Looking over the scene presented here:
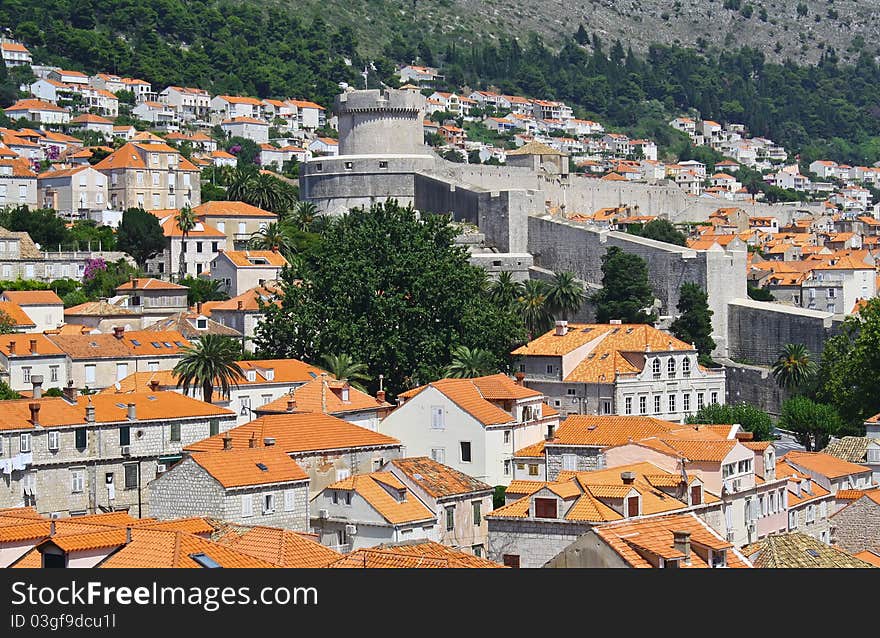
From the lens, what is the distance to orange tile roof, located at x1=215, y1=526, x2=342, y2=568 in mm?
26719

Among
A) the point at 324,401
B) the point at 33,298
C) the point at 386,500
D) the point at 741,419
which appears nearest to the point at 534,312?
the point at 741,419

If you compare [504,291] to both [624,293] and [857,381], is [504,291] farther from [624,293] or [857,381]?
[857,381]

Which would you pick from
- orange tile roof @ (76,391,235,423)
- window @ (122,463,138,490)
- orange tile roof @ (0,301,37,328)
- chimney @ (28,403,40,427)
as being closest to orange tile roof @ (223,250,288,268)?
orange tile roof @ (0,301,37,328)

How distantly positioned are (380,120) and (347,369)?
93.0ft

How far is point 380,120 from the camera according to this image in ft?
273

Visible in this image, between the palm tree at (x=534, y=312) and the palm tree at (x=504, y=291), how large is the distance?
0.91 feet

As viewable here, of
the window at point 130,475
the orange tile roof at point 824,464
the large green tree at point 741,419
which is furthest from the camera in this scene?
the large green tree at point 741,419

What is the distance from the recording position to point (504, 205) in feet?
258

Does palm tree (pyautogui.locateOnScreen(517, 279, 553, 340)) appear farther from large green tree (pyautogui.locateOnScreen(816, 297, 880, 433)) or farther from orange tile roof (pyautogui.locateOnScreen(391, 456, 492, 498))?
orange tile roof (pyautogui.locateOnScreen(391, 456, 492, 498))

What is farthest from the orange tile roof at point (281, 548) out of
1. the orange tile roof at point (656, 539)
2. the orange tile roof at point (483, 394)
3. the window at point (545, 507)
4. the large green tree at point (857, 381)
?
the large green tree at point (857, 381)

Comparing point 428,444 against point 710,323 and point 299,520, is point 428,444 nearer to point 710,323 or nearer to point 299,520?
point 299,520

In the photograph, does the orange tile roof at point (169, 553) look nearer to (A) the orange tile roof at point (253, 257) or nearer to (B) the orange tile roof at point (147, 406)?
(B) the orange tile roof at point (147, 406)

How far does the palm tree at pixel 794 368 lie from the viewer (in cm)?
6694
